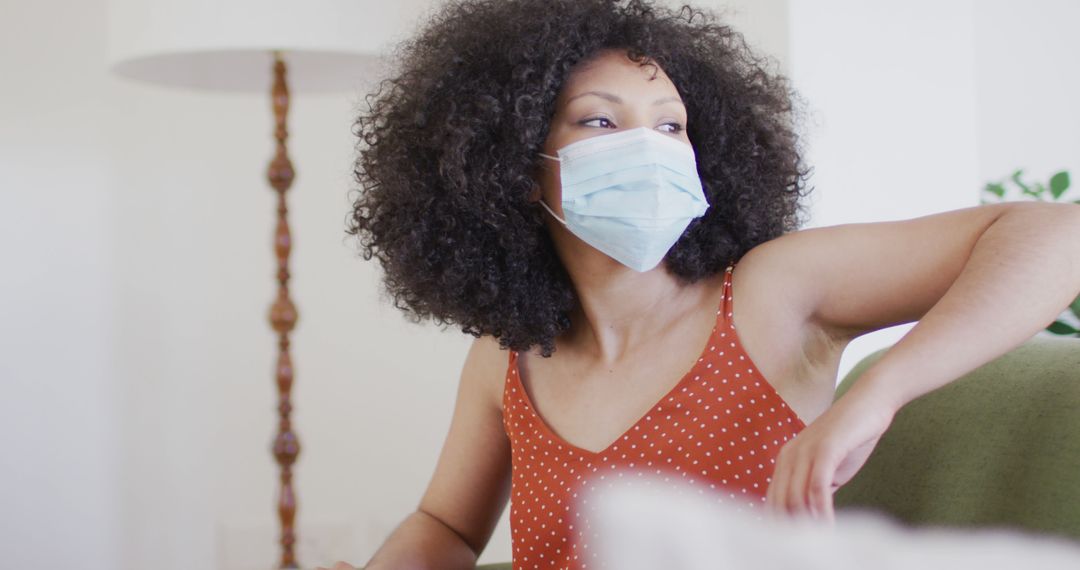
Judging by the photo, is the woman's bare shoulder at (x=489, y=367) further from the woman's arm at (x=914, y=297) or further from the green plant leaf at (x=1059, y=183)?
the green plant leaf at (x=1059, y=183)

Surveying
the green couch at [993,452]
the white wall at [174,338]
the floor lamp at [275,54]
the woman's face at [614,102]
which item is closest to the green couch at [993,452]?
the green couch at [993,452]

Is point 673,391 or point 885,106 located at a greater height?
point 885,106

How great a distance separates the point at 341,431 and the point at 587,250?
176cm

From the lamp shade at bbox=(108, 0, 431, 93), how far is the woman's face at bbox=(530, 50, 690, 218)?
0.67m

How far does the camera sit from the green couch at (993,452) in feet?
3.19

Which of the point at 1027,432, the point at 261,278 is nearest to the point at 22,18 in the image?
the point at 261,278

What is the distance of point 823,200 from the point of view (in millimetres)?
1788

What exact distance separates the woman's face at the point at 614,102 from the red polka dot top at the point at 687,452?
169mm

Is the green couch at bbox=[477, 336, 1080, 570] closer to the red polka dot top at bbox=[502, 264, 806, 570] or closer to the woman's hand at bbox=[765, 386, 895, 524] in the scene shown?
the red polka dot top at bbox=[502, 264, 806, 570]

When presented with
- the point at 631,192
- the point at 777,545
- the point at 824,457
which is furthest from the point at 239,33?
the point at 777,545

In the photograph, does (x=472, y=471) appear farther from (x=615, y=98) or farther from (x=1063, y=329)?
(x=1063, y=329)

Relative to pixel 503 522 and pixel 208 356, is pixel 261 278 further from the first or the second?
pixel 503 522

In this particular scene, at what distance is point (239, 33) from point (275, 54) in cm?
17

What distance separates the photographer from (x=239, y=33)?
1.87 meters
